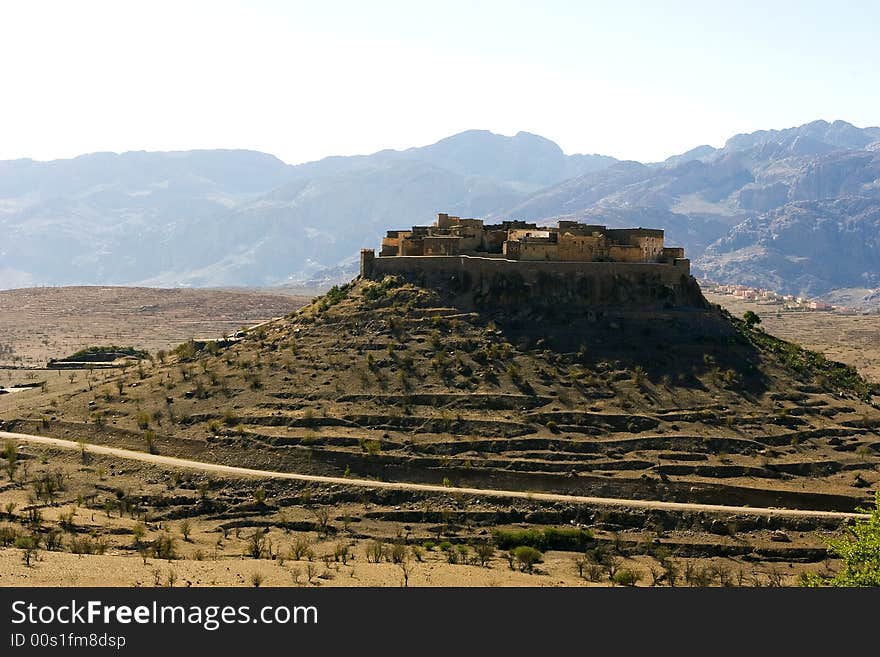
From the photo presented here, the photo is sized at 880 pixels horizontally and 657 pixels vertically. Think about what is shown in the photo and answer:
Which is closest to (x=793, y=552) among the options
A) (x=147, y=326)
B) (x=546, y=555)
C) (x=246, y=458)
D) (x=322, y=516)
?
(x=546, y=555)

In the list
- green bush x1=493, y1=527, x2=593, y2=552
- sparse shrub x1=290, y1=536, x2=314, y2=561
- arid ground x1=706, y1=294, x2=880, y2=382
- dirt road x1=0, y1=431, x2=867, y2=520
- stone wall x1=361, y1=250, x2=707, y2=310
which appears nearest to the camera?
sparse shrub x1=290, y1=536, x2=314, y2=561

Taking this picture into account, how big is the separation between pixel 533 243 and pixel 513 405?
12312 millimetres

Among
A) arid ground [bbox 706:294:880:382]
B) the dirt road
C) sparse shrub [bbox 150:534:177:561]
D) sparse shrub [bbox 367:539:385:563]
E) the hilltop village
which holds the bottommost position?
sparse shrub [bbox 367:539:385:563]

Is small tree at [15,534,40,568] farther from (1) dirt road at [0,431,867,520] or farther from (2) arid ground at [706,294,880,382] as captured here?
(2) arid ground at [706,294,880,382]

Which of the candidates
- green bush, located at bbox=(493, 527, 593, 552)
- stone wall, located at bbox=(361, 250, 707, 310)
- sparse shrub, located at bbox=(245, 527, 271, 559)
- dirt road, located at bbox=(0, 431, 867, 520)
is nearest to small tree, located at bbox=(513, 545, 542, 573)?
green bush, located at bbox=(493, 527, 593, 552)

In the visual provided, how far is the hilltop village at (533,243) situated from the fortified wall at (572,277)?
0.24 feet

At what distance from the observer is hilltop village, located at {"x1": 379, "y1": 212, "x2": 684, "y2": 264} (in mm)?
60969

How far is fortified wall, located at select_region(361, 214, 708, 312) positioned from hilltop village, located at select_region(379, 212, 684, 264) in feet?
0.24

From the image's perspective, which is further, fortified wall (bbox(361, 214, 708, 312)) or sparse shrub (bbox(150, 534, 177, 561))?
fortified wall (bbox(361, 214, 708, 312))

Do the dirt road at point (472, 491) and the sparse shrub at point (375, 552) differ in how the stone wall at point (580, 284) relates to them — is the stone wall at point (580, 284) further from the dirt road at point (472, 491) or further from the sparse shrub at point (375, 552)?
the sparse shrub at point (375, 552)

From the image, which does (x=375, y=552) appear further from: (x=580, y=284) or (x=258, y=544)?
(x=580, y=284)

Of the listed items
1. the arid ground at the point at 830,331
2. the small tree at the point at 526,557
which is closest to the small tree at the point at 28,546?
the small tree at the point at 526,557

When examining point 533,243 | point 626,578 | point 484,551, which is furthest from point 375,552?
point 533,243

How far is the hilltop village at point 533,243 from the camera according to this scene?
6097 cm
